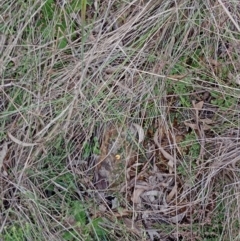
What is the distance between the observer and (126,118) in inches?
68.2

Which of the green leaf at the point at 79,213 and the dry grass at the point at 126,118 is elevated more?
the dry grass at the point at 126,118

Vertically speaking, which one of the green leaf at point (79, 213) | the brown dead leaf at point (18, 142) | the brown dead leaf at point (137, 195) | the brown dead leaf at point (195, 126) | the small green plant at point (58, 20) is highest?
the small green plant at point (58, 20)

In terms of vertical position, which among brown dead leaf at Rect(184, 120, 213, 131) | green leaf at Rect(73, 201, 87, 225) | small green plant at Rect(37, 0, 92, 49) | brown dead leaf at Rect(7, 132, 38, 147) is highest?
small green plant at Rect(37, 0, 92, 49)

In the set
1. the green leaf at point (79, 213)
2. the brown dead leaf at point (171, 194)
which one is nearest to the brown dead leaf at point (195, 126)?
the brown dead leaf at point (171, 194)

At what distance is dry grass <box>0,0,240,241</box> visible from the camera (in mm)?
1711

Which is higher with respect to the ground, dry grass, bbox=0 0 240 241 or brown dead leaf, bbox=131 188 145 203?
dry grass, bbox=0 0 240 241

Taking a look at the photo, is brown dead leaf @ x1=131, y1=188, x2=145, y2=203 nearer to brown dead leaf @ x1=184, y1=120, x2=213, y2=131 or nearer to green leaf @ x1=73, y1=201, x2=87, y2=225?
green leaf @ x1=73, y1=201, x2=87, y2=225

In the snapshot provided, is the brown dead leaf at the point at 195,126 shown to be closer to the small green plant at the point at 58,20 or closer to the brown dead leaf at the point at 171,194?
the brown dead leaf at the point at 171,194

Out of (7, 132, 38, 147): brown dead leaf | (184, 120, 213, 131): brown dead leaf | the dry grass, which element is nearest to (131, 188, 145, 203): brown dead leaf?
the dry grass

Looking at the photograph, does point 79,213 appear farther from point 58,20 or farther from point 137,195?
point 58,20

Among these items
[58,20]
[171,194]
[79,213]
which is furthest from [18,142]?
[171,194]

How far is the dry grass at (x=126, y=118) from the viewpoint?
A: 1711 mm

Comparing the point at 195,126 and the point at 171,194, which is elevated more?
the point at 195,126

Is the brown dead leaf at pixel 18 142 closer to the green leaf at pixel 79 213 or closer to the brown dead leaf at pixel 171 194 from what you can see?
the green leaf at pixel 79 213
